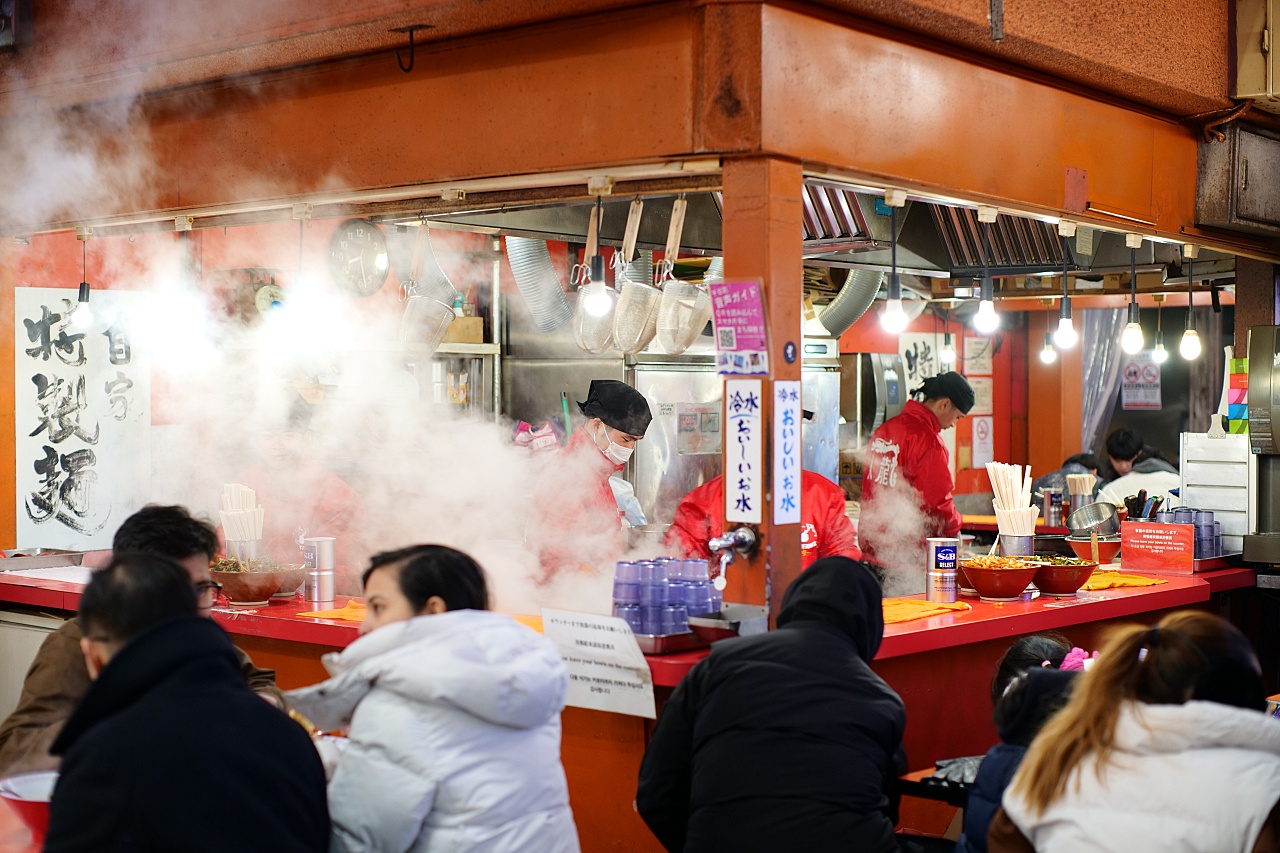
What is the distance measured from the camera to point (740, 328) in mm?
3902

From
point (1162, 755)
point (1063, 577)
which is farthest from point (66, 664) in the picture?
point (1063, 577)

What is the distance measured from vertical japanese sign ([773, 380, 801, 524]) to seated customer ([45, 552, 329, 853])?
1978 millimetres

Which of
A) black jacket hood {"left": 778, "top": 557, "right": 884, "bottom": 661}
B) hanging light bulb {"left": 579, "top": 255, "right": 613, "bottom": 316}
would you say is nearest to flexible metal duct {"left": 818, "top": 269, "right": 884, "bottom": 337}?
hanging light bulb {"left": 579, "top": 255, "right": 613, "bottom": 316}

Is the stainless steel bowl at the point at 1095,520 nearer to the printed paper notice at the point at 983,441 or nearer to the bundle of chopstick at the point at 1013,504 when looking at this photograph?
the bundle of chopstick at the point at 1013,504

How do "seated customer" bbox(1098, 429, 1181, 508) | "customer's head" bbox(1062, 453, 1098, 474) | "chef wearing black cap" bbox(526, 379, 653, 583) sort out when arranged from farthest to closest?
"customer's head" bbox(1062, 453, 1098, 474)
"seated customer" bbox(1098, 429, 1181, 508)
"chef wearing black cap" bbox(526, 379, 653, 583)

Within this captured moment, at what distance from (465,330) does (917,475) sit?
3.09 metres

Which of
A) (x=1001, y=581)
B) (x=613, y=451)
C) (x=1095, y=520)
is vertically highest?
(x=613, y=451)

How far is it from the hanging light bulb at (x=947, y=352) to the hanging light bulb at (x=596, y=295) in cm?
805

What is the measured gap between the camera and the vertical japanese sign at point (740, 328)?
3861 millimetres

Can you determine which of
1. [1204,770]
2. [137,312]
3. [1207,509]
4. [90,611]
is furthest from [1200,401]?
[90,611]

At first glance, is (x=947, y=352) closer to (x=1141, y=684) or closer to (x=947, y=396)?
(x=947, y=396)

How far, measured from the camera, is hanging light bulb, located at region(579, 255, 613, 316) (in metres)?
4.68

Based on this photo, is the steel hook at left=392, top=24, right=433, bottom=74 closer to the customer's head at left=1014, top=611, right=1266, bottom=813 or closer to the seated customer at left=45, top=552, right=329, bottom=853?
the seated customer at left=45, top=552, right=329, bottom=853

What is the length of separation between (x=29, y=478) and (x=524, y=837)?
17.4 feet
